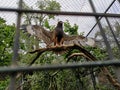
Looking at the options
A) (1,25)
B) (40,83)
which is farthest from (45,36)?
(1,25)

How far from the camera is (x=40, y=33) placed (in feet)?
7.60

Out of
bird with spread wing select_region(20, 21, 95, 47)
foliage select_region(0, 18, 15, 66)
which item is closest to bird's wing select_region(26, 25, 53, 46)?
bird with spread wing select_region(20, 21, 95, 47)

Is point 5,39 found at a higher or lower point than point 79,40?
higher

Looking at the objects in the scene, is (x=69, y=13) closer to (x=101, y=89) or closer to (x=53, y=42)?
(x=53, y=42)

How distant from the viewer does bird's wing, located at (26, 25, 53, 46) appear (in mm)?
2243

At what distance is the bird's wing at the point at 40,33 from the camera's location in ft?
7.36

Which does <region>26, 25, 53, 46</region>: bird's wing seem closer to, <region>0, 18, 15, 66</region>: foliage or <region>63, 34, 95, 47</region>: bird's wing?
<region>63, 34, 95, 47</region>: bird's wing

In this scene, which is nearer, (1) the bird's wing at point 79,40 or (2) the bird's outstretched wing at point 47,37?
(2) the bird's outstretched wing at point 47,37

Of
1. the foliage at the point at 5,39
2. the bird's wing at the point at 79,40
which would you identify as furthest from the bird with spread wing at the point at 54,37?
the foliage at the point at 5,39

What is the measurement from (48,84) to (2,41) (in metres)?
3.61

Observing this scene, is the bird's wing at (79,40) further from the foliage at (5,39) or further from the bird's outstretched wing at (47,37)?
the foliage at (5,39)

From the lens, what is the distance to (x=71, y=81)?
3.11 metres

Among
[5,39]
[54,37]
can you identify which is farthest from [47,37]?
[5,39]

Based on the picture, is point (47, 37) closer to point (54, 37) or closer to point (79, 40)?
point (54, 37)
